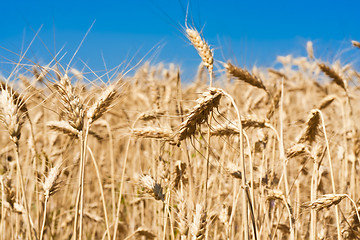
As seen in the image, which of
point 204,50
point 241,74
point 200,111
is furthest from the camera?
point 241,74

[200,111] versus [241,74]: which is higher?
[241,74]

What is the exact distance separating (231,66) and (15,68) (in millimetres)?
1224

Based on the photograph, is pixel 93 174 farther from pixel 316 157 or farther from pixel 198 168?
pixel 316 157

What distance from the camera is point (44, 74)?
4.80 feet

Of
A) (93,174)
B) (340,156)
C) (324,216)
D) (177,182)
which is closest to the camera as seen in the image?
→ (177,182)

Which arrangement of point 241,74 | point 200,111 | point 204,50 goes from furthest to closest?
point 241,74 < point 204,50 < point 200,111

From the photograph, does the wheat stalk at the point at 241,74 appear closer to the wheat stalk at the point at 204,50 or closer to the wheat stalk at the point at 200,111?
the wheat stalk at the point at 204,50

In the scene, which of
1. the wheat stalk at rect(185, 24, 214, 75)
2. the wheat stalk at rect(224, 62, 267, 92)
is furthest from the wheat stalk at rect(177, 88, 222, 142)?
the wheat stalk at rect(224, 62, 267, 92)

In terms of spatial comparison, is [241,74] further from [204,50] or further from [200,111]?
[200,111]

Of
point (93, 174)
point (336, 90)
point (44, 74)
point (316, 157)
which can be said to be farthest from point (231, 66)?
point (336, 90)

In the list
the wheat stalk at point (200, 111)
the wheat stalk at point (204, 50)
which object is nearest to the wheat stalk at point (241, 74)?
the wheat stalk at point (204, 50)

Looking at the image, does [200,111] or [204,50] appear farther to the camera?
[204,50]

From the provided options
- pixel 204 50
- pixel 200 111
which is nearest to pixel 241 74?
pixel 204 50

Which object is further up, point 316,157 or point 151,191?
point 316,157
